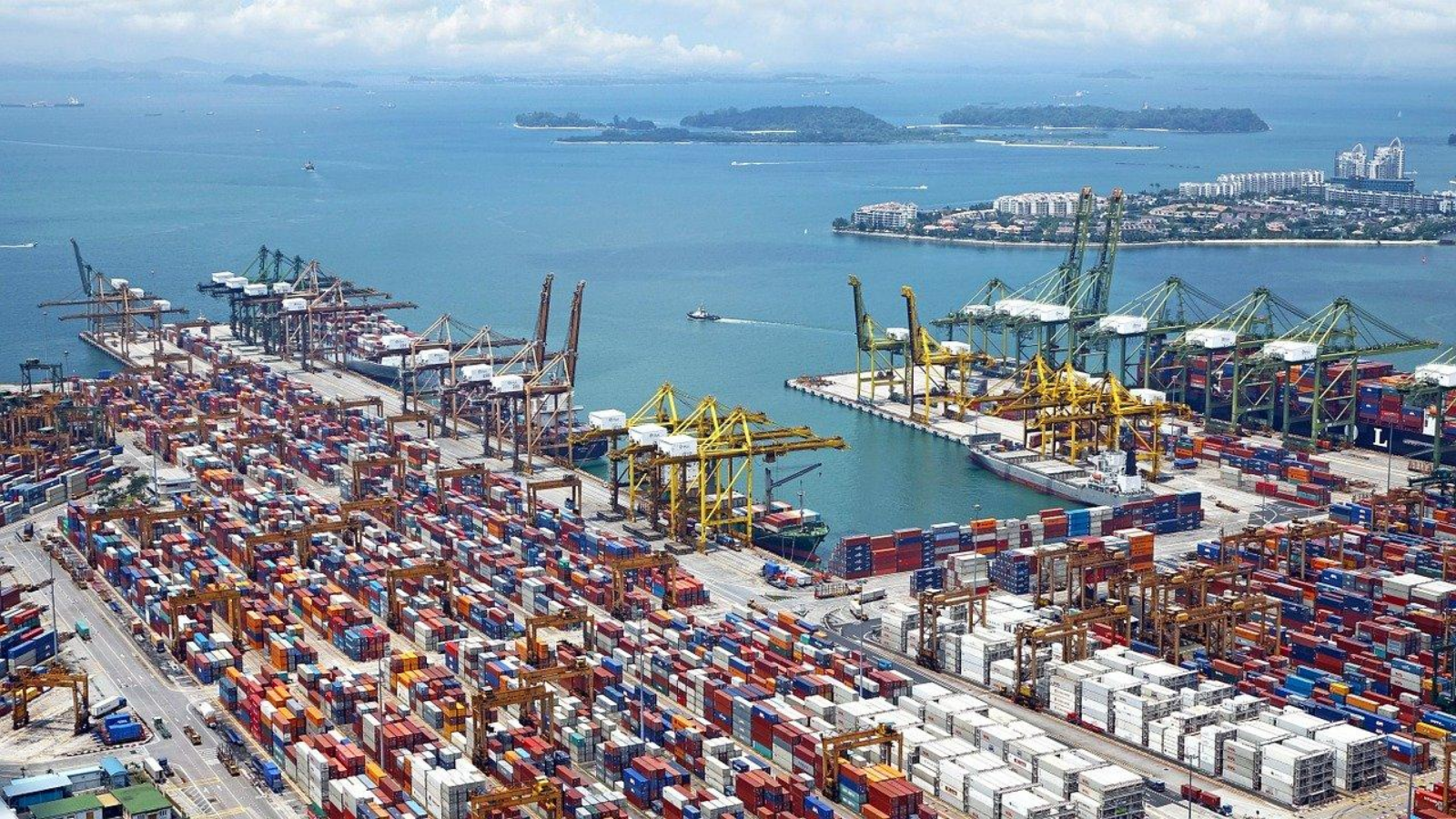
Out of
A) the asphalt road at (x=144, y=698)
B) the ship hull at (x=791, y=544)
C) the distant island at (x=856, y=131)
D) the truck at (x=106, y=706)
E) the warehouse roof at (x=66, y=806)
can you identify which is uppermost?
the distant island at (x=856, y=131)

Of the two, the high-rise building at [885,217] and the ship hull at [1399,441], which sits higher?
the high-rise building at [885,217]

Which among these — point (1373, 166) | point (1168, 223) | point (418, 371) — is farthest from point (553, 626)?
point (1373, 166)

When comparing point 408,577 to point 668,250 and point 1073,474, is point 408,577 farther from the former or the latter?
point 668,250

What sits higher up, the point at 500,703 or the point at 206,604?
the point at 500,703

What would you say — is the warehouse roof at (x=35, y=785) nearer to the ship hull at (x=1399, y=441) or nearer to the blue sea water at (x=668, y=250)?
the blue sea water at (x=668, y=250)

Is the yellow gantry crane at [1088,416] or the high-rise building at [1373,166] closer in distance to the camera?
the yellow gantry crane at [1088,416]

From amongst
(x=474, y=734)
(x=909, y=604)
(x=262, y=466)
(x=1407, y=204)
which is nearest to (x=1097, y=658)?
(x=909, y=604)

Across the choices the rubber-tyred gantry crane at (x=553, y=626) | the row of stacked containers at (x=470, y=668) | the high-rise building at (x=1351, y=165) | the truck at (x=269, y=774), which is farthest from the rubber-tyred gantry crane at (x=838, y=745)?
the high-rise building at (x=1351, y=165)
